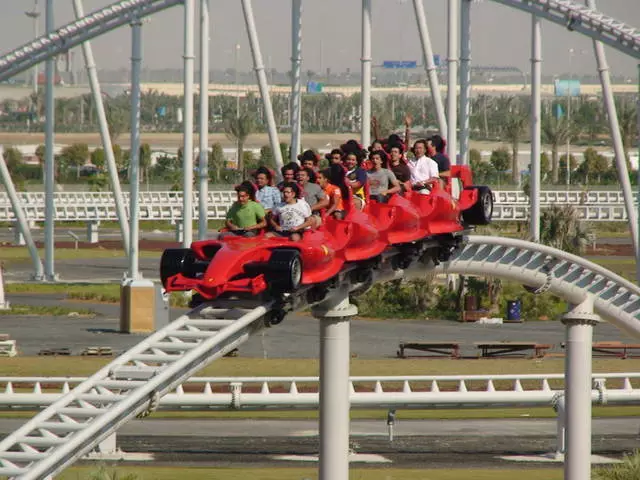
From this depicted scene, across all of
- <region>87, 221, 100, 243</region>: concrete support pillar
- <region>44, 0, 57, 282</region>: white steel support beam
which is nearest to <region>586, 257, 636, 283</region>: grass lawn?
<region>44, 0, 57, 282</region>: white steel support beam

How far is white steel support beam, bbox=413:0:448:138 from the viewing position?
47.1m

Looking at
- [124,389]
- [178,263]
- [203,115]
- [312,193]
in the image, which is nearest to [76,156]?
[203,115]

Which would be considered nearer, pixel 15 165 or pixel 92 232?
pixel 92 232

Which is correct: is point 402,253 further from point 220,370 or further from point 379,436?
point 220,370

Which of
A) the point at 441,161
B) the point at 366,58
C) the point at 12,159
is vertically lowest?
the point at 12,159

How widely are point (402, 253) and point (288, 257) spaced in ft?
19.5

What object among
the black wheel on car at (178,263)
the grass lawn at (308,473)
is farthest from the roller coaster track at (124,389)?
the grass lawn at (308,473)

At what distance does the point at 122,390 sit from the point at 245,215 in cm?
365

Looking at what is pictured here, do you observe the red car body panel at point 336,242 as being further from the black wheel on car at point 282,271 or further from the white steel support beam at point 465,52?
the white steel support beam at point 465,52

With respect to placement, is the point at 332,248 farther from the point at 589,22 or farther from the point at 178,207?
the point at 178,207

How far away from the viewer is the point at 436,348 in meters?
46.3

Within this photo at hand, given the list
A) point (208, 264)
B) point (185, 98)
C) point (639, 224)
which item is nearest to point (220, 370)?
point (185, 98)

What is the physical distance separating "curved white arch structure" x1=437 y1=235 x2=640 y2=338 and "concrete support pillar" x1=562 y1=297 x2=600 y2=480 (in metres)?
0.53

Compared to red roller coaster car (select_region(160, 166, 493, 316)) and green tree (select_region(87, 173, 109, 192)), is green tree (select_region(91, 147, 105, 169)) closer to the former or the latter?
green tree (select_region(87, 173, 109, 192))
